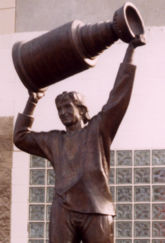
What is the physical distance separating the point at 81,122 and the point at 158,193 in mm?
2823

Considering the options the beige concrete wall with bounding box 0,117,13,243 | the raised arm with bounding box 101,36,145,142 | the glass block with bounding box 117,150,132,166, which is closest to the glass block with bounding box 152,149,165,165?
the glass block with bounding box 117,150,132,166

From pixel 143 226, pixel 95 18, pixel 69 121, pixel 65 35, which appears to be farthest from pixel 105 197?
pixel 95 18

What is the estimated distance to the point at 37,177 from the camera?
31.3ft

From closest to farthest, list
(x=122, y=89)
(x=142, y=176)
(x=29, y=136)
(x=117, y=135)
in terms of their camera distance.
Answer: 1. (x=122, y=89)
2. (x=29, y=136)
3. (x=142, y=176)
4. (x=117, y=135)

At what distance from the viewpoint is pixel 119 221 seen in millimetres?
9195

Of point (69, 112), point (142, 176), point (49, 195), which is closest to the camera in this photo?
point (69, 112)

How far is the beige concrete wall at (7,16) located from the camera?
10.1 metres

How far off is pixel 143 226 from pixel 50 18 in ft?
7.90


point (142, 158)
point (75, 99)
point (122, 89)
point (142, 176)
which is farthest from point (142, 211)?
point (122, 89)

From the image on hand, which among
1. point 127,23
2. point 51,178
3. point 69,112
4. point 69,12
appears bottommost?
point 69,112

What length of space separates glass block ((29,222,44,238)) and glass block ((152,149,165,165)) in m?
1.28

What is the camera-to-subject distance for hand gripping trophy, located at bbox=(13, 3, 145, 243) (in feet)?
20.1

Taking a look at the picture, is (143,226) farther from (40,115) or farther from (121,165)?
(40,115)

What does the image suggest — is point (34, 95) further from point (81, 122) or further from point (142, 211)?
point (142, 211)
